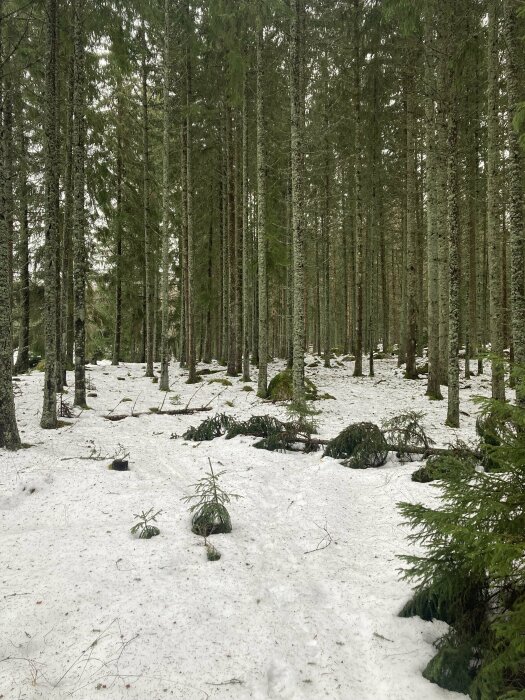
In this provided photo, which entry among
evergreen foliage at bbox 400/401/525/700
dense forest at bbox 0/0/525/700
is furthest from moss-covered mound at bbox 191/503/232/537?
evergreen foliage at bbox 400/401/525/700

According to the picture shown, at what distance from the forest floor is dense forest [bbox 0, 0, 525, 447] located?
7.55 ft

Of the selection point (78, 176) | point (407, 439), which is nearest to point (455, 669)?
point (407, 439)

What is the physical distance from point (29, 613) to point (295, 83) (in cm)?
1055

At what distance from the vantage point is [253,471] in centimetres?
571

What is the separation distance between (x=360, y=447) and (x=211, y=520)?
294cm

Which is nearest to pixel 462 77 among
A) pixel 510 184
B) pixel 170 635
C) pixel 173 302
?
pixel 510 184

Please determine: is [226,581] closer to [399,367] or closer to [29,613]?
[29,613]

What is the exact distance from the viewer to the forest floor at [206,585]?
2334 millimetres

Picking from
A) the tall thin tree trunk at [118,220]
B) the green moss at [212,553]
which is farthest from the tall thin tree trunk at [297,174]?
the tall thin tree trunk at [118,220]

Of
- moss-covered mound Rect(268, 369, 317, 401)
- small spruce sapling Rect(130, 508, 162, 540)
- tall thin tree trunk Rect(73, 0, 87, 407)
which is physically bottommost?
small spruce sapling Rect(130, 508, 162, 540)

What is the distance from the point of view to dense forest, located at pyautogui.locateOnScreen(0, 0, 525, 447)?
759cm

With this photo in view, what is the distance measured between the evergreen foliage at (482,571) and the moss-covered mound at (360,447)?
133 inches

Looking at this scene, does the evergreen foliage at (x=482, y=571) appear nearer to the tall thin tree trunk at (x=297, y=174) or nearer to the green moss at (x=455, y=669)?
the green moss at (x=455, y=669)

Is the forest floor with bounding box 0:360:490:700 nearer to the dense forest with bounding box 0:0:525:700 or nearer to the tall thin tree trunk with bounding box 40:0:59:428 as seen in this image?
the dense forest with bounding box 0:0:525:700
